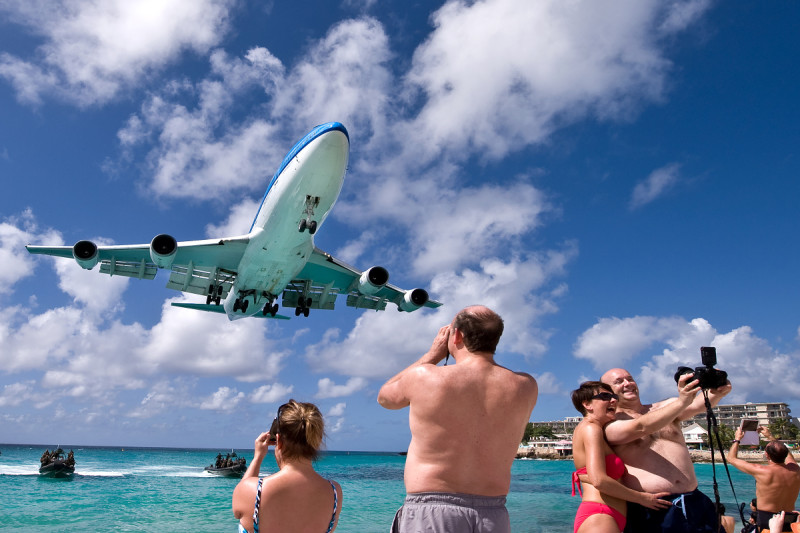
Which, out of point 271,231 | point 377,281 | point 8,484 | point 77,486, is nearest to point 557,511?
point 377,281

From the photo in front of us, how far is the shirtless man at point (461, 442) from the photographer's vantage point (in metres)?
2.87

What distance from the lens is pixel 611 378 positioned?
462 centimetres

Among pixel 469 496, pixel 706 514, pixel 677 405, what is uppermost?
pixel 677 405

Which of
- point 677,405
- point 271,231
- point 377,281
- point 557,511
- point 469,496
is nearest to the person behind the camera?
point 469,496

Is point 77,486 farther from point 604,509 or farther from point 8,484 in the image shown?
point 604,509

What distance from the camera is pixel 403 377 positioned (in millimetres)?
3123

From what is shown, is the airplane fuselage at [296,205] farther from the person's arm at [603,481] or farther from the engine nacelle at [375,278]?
the person's arm at [603,481]

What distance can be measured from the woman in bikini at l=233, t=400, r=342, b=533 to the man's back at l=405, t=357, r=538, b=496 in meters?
0.66

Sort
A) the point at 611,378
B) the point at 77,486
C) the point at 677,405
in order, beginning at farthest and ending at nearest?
the point at 77,486 < the point at 611,378 < the point at 677,405

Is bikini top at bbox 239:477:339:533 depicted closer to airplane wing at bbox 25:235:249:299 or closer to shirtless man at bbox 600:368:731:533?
shirtless man at bbox 600:368:731:533

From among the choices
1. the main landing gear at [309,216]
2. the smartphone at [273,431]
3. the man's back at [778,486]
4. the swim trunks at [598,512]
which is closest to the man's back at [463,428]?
the smartphone at [273,431]

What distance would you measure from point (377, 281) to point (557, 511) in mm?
16617

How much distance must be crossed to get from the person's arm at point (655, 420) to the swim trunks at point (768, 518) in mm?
4176

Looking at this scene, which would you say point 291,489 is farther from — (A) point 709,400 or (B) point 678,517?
(A) point 709,400
